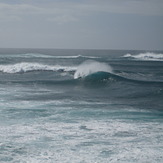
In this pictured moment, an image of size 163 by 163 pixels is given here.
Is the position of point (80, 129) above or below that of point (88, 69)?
below

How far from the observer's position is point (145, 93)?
21.5 metres

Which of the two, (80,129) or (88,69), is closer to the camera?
(80,129)

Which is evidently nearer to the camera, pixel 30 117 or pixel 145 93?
pixel 30 117

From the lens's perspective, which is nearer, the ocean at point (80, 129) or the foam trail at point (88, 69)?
the ocean at point (80, 129)

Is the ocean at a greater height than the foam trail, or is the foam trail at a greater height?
the foam trail

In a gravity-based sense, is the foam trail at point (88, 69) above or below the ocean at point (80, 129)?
above

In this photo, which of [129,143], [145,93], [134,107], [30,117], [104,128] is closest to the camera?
[129,143]

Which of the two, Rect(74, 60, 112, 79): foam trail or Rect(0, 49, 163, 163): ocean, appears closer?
Rect(0, 49, 163, 163): ocean

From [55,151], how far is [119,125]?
371 centimetres

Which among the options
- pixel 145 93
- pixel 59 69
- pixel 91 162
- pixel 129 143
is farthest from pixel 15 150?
pixel 59 69

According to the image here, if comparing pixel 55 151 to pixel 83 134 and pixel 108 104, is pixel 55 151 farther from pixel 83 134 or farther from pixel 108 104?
pixel 108 104

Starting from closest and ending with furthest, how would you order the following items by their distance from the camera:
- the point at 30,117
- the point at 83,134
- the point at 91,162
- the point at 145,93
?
1. the point at 91,162
2. the point at 83,134
3. the point at 30,117
4. the point at 145,93

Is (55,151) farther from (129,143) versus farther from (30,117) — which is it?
(30,117)

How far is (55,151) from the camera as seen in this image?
29.0 feet
